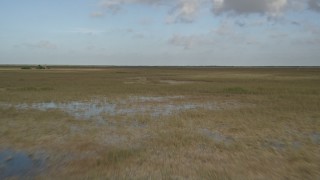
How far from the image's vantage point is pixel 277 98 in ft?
89.9

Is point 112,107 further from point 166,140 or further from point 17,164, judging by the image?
point 17,164

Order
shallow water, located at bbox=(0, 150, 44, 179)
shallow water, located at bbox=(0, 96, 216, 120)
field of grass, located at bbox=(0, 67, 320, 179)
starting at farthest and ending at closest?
1. shallow water, located at bbox=(0, 96, 216, 120)
2. field of grass, located at bbox=(0, 67, 320, 179)
3. shallow water, located at bbox=(0, 150, 44, 179)

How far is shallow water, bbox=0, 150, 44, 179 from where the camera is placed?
28.3 feet

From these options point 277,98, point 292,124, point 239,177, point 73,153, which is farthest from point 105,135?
point 277,98

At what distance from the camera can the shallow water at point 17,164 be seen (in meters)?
8.62

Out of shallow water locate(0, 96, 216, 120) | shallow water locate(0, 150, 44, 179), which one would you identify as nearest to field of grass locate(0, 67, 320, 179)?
shallow water locate(0, 96, 216, 120)

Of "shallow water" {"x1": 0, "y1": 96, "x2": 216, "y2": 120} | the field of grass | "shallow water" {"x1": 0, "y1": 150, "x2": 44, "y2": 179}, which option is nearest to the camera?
"shallow water" {"x1": 0, "y1": 150, "x2": 44, "y2": 179}

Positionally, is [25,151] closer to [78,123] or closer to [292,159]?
[78,123]

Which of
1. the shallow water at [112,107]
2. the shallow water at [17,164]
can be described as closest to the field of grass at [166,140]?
the shallow water at [112,107]

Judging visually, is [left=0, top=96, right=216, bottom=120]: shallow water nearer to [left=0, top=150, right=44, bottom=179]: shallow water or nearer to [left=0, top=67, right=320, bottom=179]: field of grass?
[left=0, top=67, right=320, bottom=179]: field of grass

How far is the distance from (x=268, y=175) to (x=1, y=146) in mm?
8438

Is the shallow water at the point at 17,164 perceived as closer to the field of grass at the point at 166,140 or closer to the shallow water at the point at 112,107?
the field of grass at the point at 166,140

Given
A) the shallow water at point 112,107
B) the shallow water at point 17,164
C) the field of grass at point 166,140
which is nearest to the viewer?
the shallow water at point 17,164

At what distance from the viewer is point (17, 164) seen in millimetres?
9461
